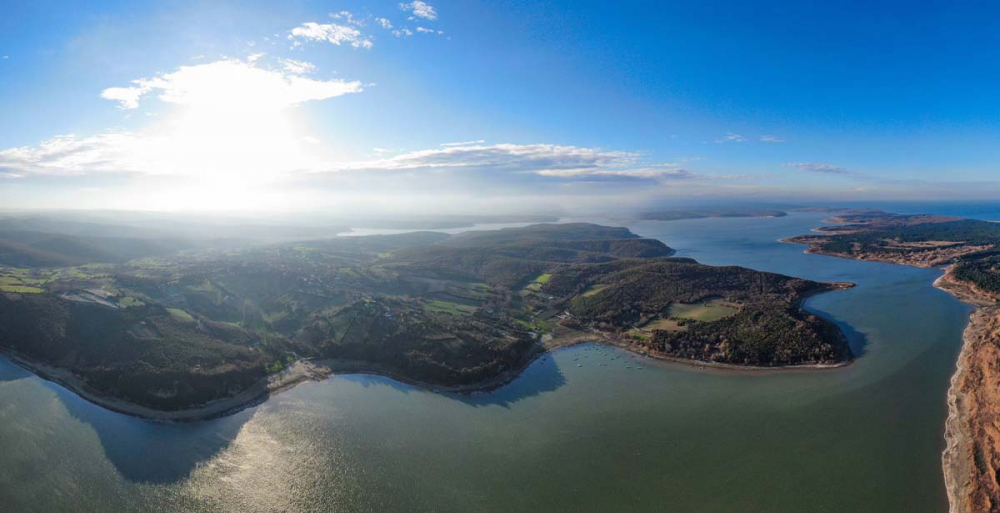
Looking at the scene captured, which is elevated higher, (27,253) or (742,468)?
(27,253)

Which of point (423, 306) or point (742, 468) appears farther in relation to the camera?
point (423, 306)

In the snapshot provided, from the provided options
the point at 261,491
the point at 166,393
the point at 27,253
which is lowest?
the point at 261,491

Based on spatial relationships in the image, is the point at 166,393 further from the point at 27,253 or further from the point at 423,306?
the point at 27,253

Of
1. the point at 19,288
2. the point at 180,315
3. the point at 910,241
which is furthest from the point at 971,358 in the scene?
the point at 19,288

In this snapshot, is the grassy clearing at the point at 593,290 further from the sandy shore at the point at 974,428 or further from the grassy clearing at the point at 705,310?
the sandy shore at the point at 974,428

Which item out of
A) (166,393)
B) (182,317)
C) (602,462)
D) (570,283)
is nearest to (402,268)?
(570,283)

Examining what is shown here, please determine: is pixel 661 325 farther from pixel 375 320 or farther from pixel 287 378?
pixel 287 378

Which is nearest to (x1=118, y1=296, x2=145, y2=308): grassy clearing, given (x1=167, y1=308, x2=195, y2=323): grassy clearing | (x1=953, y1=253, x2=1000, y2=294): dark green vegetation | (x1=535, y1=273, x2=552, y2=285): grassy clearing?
(x1=167, y1=308, x2=195, y2=323): grassy clearing
